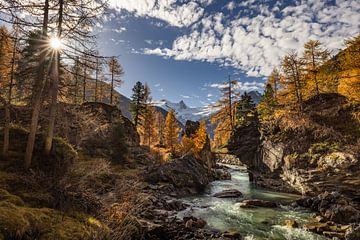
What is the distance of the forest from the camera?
8711 mm

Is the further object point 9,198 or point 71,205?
point 71,205

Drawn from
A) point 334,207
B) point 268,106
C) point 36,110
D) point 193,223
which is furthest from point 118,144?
point 268,106

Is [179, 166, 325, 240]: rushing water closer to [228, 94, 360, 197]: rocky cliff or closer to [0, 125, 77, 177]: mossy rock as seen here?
[228, 94, 360, 197]: rocky cliff

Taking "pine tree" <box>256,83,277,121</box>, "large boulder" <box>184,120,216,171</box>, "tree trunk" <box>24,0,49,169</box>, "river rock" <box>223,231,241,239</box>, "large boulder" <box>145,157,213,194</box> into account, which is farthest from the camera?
"pine tree" <box>256,83,277,121</box>

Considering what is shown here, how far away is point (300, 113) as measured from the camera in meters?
29.7

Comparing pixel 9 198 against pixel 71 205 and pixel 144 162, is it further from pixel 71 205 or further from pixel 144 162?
pixel 144 162

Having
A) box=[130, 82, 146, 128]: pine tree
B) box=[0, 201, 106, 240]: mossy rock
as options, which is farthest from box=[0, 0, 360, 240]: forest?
box=[130, 82, 146, 128]: pine tree

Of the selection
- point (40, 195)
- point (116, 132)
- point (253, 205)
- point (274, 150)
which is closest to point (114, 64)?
point (116, 132)

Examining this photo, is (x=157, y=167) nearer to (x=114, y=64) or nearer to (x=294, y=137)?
(x=294, y=137)

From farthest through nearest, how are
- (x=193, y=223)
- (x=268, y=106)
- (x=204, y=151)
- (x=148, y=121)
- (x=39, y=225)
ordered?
(x=148, y=121) → (x=268, y=106) → (x=204, y=151) → (x=193, y=223) → (x=39, y=225)

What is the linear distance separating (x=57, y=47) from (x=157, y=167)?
20.0 meters

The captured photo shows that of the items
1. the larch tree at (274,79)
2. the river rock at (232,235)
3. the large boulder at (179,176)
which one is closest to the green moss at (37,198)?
the river rock at (232,235)

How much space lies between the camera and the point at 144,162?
3619 cm

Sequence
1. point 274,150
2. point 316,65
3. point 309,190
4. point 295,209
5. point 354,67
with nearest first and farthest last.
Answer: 1. point 295,209
2. point 309,190
3. point 354,67
4. point 274,150
5. point 316,65
